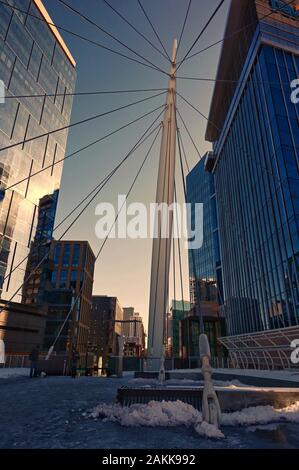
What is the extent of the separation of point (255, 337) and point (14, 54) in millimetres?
63412

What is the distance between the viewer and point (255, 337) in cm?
2598

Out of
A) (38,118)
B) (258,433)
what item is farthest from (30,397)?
(38,118)

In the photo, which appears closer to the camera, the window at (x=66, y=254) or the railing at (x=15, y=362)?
the railing at (x=15, y=362)

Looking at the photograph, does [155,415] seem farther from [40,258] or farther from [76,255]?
[76,255]

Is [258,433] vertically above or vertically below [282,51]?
below

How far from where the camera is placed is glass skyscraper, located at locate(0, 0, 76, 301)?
50.4 m

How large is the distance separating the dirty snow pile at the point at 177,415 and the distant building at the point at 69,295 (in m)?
77.9

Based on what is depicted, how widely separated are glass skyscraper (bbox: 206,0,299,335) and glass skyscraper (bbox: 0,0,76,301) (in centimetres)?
3098

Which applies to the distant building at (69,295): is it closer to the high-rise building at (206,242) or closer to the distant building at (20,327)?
the distant building at (20,327)

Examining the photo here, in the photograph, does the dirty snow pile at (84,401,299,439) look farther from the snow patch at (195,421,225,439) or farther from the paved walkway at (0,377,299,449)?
the paved walkway at (0,377,299,449)

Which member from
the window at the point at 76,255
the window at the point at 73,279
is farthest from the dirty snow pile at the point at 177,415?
the window at the point at 76,255

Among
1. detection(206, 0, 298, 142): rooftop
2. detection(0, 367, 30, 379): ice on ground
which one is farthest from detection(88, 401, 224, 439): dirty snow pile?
detection(206, 0, 298, 142): rooftop

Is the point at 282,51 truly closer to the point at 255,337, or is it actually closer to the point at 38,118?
the point at 255,337

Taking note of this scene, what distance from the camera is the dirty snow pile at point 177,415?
21.5 ft
